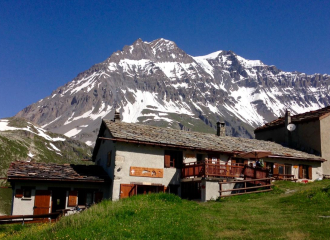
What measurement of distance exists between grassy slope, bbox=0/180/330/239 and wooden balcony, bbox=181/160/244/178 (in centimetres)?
674

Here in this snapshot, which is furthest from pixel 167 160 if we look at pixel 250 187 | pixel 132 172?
pixel 250 187

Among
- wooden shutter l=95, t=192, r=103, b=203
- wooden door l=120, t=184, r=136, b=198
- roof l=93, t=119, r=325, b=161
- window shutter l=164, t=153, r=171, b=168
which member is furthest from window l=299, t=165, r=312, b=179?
wooden shutter l=95, t=192, r=103, b=203

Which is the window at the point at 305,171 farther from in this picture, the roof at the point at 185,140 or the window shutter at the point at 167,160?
the window shutter at the point at 167,160

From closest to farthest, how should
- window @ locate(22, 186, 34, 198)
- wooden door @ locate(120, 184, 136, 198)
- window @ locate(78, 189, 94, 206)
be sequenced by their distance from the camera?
1. window @ locate(22, 186, 34, 198)
2. wooden door @ locate(120, 184, 136, 198)
3. window @ locate(78, 189, 94, 206)

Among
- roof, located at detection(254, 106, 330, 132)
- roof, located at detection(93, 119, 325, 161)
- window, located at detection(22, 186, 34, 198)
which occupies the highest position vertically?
roof, located at detection(254, 106, 330, 132)

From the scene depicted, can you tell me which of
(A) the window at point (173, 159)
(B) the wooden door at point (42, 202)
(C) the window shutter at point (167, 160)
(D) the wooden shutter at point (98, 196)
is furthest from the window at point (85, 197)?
(A) the window at point (173, 159)

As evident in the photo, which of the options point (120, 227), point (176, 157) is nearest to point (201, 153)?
point (176, 157)

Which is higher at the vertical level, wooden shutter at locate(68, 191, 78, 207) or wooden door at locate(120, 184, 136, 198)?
wooden door at locate(120, 184, 136, 198)

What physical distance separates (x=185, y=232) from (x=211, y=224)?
1721 millimetres

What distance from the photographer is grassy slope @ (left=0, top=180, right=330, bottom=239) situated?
584 inches

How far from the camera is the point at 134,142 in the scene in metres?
29.2

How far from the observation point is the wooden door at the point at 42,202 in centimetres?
2691

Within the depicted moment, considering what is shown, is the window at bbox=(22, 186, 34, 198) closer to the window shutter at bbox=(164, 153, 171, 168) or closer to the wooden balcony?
the window shutter at bbox=(164, 153, 171, 168)

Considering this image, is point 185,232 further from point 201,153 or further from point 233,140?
point 233,140
